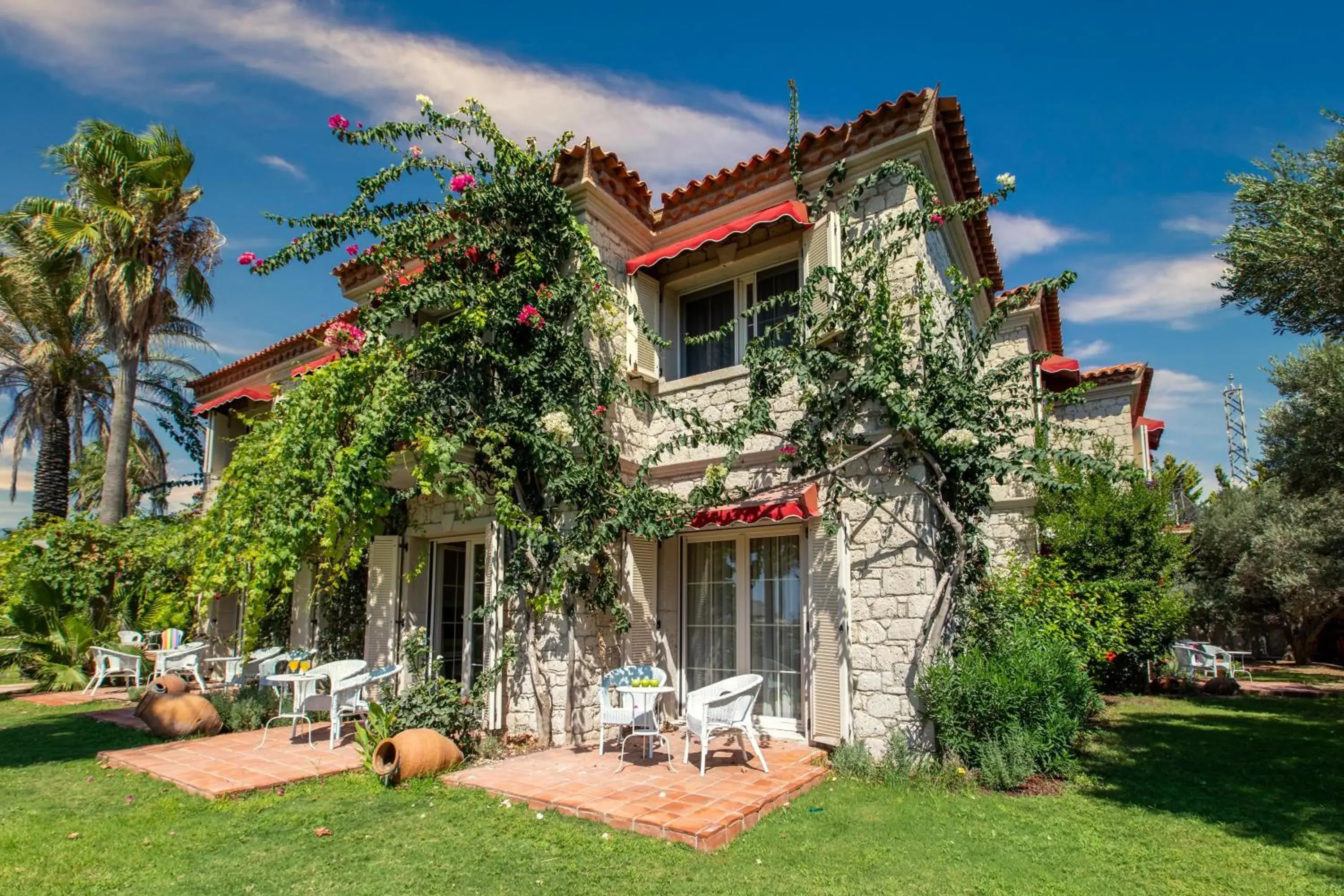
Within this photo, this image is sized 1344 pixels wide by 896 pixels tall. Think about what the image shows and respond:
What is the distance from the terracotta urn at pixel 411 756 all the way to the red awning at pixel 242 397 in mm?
9691

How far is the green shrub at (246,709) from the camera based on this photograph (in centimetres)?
1111

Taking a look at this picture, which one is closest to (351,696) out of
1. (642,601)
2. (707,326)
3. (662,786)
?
(642,601)

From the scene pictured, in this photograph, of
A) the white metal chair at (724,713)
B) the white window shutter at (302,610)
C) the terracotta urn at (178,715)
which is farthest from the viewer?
the white window shutter at (302,610)

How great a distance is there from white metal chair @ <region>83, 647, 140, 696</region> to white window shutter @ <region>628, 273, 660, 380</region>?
41.1 feet

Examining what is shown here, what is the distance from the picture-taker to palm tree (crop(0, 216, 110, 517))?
20531 millimetres

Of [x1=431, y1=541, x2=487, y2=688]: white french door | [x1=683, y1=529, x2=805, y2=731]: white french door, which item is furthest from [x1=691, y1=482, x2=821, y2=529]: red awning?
[x1=431, y1=541, x2=487, y2=688]: white french door

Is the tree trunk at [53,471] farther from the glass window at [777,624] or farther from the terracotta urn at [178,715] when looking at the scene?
the glass window at [777,624]

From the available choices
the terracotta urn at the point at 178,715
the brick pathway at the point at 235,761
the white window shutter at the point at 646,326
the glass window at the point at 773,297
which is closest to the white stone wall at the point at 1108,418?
the glass window at the point at 773,297

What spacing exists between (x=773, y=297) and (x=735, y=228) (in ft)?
4.51

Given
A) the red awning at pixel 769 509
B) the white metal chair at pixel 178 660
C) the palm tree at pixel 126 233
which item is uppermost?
the palm tree at pixel 126 233

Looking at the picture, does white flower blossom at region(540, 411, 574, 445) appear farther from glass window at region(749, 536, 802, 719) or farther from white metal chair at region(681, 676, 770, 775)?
white metal chair at region(681, 676, 770, 775)

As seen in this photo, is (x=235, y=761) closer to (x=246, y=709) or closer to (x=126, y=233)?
(x=246, y=709)

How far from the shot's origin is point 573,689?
964 cm

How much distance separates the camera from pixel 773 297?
10.8 meters
